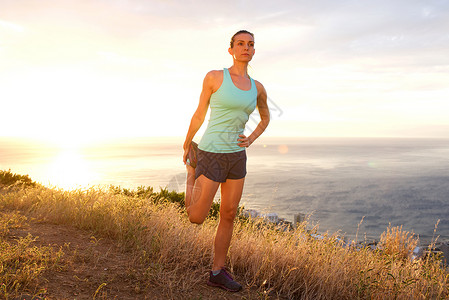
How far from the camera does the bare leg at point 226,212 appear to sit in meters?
3.87

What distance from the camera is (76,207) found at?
621 centimetres

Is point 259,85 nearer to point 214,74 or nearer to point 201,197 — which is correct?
point 214,74

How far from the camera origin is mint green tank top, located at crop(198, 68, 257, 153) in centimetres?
365

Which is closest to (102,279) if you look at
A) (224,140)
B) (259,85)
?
(224,140)

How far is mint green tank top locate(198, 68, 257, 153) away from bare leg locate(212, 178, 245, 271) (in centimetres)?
41

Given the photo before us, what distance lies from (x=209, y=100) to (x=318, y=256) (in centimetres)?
264

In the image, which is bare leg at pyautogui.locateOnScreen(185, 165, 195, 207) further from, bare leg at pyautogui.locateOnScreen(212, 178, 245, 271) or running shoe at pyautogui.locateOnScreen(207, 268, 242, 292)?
running shoe at pyautogui.locateOnScreen(207, 268, 242, 292)

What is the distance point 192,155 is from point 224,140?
53cm

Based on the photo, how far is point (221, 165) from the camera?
3744mm

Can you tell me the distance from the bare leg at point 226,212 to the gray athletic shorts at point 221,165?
105mm

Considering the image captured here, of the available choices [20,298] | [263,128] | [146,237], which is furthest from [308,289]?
[20,298]

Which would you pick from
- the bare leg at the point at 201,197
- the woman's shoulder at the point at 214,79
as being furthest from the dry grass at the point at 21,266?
the woman's shoulder at the point at 214,79

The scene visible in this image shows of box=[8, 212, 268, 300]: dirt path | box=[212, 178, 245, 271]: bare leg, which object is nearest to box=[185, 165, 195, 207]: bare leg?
box=[212, 178, 245, 271]: bare leg

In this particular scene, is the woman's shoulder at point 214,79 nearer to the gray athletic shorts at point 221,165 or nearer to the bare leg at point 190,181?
the gray athletic shorts at point 221,165
